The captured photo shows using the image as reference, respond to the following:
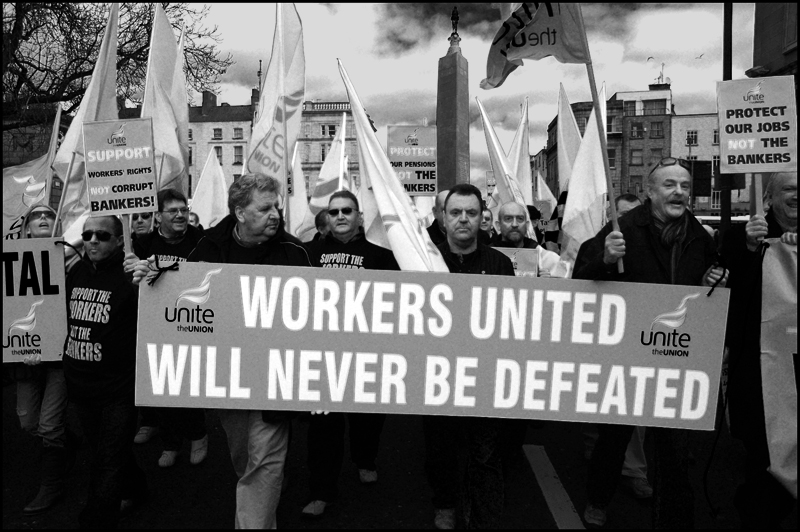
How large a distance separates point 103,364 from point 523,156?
27.2 ft

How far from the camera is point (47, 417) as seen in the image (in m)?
4.01

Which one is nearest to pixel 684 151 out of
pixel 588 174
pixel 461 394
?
pixel 588 174

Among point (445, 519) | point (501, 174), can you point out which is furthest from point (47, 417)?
point (501, 174)

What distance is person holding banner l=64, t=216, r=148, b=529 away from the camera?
3.43 metres

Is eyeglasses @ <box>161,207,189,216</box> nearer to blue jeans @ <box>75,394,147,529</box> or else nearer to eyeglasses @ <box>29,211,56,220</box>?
eyeglasses @ <box>29,211,56,220</box>

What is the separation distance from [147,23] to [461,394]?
622 inches

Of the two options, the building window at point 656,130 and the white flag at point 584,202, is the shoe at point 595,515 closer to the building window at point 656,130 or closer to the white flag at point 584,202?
the white flag at point 584,202

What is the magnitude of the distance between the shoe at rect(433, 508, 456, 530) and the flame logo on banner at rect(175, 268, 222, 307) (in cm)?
190

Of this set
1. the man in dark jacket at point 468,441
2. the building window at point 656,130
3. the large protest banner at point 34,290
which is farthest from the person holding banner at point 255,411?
the building window at point 656,130

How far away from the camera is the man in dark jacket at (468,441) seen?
3.25m

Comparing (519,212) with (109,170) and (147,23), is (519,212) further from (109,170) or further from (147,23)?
(147,23)

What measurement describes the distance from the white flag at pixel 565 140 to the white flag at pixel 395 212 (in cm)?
539

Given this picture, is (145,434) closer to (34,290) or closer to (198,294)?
(34,290)

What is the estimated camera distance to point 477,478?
3.27m
